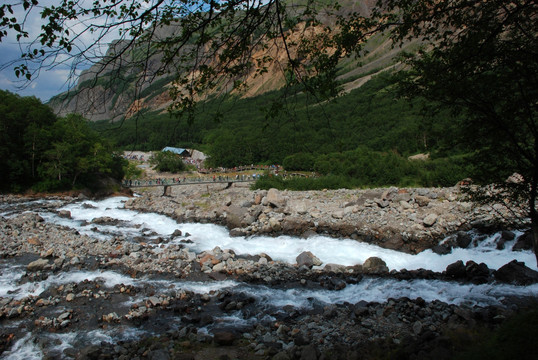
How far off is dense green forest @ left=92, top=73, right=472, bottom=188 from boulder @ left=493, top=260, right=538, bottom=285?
3.73 meters

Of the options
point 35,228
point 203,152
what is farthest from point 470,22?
point 203,152

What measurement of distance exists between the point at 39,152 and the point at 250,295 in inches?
1327

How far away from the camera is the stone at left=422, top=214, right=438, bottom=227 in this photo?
14.8 m

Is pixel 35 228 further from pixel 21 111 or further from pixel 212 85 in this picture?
pixel 21 111

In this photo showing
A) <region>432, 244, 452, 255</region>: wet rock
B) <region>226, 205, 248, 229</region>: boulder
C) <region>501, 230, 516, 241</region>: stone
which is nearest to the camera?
<region>501, 230, 516, 241</region>: stone

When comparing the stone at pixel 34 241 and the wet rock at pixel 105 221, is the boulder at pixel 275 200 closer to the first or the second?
the wet rock at pixel 105 221

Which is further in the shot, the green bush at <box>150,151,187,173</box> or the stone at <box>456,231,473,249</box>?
the green bush at <box>150,151,187,173</box>

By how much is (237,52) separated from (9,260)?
13883 millimetres

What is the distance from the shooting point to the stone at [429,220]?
48.7 feet

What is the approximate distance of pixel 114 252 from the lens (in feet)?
44.5

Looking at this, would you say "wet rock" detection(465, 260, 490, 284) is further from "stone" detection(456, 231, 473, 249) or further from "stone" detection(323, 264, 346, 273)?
"stone" detection(323, 264, 346, 273)

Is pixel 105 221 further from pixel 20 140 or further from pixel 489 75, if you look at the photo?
pixel 489 75

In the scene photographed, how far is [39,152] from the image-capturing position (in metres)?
32.7

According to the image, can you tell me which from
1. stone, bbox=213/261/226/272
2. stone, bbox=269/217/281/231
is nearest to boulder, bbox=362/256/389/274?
stone, bbox=213/261/226/272
